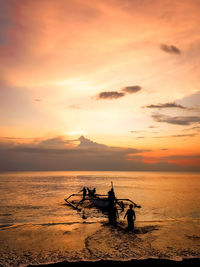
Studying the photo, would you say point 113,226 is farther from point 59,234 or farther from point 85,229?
point 59,234

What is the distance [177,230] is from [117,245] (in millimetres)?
7213

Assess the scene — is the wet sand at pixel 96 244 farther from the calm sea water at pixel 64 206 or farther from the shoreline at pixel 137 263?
the calm sea water at pixel 64 206

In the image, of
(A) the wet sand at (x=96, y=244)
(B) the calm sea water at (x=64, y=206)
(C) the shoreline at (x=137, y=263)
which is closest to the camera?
(C) the shoreline at (x=137, y=263)

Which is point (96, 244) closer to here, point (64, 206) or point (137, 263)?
point (137, 263)

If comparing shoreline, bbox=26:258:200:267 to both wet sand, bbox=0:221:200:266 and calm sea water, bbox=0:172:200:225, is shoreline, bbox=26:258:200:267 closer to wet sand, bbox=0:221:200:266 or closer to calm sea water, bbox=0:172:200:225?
wet sand, bbox=0:221:200:266

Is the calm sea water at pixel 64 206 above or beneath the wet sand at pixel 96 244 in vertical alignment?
beneath

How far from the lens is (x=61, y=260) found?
11.7m

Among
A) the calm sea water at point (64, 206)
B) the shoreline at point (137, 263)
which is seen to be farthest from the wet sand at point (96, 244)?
the calm sea water at point (64, 206)

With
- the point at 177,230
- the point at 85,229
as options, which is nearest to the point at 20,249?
the point at 85,229

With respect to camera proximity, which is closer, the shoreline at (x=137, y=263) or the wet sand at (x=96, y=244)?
the shoreline at (x=137, y=263)

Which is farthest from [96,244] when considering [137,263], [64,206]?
[64,206]

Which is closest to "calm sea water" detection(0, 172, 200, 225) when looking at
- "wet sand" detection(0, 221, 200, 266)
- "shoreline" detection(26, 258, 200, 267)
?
"wet sand" detection(0, 221, 200, 266)

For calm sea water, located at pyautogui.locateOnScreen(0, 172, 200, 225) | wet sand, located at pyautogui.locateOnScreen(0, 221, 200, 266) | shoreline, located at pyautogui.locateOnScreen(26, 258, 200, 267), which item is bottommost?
calm sea water, located at pyautogui.locateOnScreen(0, 172, 200, 225)

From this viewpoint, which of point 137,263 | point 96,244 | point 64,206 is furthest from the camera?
point 64,206
